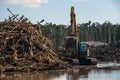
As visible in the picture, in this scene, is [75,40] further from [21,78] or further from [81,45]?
[21,78]

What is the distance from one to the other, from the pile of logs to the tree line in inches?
1858

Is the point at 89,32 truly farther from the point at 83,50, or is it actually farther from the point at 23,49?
the point at 23,49

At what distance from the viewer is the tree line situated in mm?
90062

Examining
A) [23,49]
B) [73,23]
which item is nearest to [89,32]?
[73,23]

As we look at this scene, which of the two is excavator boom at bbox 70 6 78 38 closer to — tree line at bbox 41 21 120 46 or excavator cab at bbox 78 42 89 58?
excavator cab at bbox 78 42 89 58

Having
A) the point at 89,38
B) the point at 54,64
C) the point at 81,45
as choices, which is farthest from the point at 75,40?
the point at 89,38

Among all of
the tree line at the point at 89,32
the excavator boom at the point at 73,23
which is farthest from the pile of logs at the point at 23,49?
the tree line at the point at 89,32

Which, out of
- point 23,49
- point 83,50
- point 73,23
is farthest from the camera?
point 73,23

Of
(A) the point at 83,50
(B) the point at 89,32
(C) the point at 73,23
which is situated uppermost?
(B) the point at 89,32

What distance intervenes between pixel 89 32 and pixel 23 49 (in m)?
80.1

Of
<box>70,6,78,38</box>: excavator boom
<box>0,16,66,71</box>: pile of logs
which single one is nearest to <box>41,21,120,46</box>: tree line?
<box>70,6,78,38</box>: excavator boom

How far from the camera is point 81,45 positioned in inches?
1548

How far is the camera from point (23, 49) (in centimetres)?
3228

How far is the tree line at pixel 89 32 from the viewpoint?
9006cm
